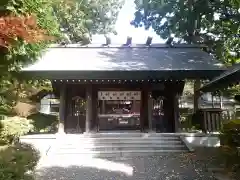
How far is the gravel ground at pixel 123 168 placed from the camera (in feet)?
24.1

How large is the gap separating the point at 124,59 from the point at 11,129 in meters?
7.38

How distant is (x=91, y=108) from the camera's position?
13.7 metres

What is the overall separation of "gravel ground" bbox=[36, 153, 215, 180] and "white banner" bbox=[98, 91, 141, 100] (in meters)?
4.76

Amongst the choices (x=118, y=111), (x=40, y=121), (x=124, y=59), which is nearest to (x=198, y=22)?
(x=124, y=59)

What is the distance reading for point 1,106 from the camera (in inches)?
412

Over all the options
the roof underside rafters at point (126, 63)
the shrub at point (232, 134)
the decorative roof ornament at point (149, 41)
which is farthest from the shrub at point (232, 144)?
the decorative roof ornament at point (149, 41)

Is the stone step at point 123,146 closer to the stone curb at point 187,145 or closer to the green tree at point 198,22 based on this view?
the stone curb at point 187,145

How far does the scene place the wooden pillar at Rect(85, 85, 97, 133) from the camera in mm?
13234

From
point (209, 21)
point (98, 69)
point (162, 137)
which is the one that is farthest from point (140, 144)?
point (209, 21)

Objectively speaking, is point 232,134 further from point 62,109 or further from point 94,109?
point 62,109

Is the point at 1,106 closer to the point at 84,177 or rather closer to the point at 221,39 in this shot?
the point at 84,177

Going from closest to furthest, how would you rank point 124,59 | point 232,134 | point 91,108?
point 232,134
point 91,108
point 124,59

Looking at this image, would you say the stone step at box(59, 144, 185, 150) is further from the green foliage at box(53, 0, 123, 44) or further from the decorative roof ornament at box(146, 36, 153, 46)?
the green foliage at box(53, 0, 123, 44)

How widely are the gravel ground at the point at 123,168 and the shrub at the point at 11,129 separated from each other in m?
1.86
